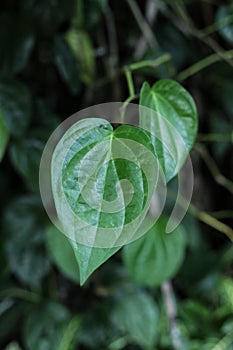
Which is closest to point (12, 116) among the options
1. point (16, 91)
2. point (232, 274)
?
point (16, 91)

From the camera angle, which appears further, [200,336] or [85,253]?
[200,336]

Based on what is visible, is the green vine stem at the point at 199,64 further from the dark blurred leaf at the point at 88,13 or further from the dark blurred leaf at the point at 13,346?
the dark blurred leaf at the point at 13,346

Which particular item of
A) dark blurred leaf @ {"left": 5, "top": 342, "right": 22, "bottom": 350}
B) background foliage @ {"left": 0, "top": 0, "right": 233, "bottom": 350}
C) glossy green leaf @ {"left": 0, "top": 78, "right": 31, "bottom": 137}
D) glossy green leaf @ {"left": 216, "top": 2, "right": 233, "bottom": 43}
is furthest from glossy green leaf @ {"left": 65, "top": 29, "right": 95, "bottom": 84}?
dark blurred leaf @ {"left": 5, "top": 342, "right": 22, "bottom": 350}

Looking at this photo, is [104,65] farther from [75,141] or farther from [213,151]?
[75,141]

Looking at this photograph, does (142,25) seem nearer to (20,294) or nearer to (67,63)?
(67,63)

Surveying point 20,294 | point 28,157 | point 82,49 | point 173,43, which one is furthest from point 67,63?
point 20,294

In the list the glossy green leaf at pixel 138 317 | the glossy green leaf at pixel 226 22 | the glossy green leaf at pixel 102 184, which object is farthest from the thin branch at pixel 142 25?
the glossy green leaf at pixel 102 184

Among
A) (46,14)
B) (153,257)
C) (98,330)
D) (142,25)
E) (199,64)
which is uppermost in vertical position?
(46,14)
